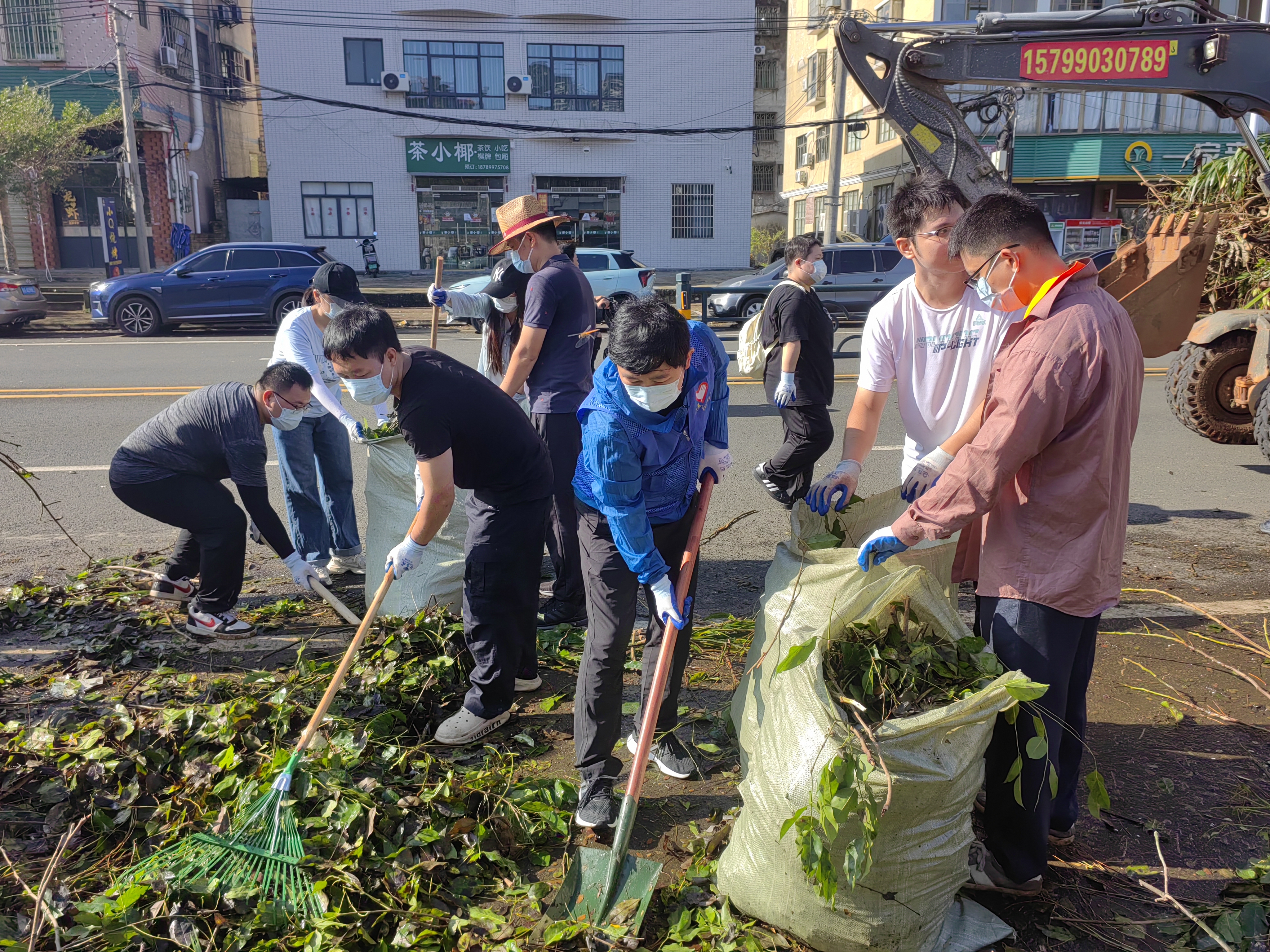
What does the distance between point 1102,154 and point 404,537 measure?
2605 centimetres

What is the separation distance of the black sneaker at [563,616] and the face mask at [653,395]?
1.81m

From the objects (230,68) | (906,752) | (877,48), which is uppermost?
(230,68)

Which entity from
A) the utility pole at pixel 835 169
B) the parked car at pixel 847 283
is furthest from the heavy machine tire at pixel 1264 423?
the utility pole at pixel 835 169

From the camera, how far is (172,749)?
3064 mm

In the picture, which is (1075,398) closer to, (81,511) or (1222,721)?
(1222,721)

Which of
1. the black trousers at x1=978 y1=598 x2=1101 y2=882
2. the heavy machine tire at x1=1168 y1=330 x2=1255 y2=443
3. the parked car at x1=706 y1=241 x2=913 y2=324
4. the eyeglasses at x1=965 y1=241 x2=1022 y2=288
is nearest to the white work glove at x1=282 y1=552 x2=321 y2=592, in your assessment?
the black trousers at x1=978 y1=598 x2=1101 y2=882

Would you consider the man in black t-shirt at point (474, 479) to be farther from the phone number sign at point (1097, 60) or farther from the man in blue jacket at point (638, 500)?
the phone number sign at point (1097, 60)

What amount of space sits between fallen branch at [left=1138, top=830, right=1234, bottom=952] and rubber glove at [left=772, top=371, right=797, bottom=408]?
9.99 ft

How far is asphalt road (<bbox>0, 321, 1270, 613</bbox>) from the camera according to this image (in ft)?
17.2

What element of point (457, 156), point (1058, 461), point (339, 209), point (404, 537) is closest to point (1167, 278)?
point (1058, 461)

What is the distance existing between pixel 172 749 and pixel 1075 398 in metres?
2.90

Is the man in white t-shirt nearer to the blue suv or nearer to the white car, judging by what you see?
the white car

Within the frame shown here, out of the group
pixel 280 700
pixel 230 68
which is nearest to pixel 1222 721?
pixel 280 700

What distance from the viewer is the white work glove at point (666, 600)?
262 cm
